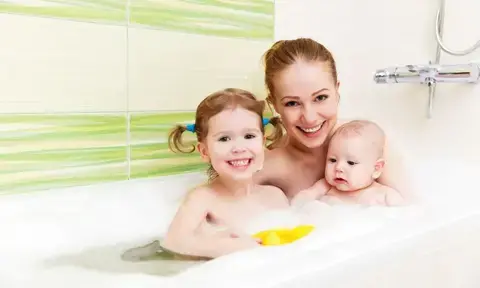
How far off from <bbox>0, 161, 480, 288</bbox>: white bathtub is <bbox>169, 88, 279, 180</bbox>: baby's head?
0.20 m

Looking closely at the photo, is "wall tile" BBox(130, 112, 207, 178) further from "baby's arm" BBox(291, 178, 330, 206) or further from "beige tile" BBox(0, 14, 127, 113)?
"baby's arm" BBox(291, 178, 330, 206)

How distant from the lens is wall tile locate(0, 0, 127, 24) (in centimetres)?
125

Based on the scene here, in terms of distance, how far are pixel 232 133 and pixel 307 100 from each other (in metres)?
0.23

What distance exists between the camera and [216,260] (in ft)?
2.81

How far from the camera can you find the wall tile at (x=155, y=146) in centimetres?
149

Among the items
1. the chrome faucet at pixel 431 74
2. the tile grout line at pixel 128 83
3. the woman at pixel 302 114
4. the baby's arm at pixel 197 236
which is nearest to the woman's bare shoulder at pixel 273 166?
the woman at pixel 302 114

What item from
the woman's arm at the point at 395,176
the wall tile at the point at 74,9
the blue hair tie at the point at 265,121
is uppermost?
the wall tile at the point at 74,9

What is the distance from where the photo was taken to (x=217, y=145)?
108 cm

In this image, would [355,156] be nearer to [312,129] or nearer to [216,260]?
[312,129]

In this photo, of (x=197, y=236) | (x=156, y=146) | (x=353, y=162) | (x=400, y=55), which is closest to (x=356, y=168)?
(x=353, y=162)

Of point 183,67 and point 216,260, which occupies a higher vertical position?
point 183,67

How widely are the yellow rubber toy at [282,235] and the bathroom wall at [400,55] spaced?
0.83 metres

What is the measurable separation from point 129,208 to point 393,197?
2.04 feet

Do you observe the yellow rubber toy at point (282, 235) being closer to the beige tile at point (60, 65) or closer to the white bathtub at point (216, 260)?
the white bathtub at point (216, 260)
